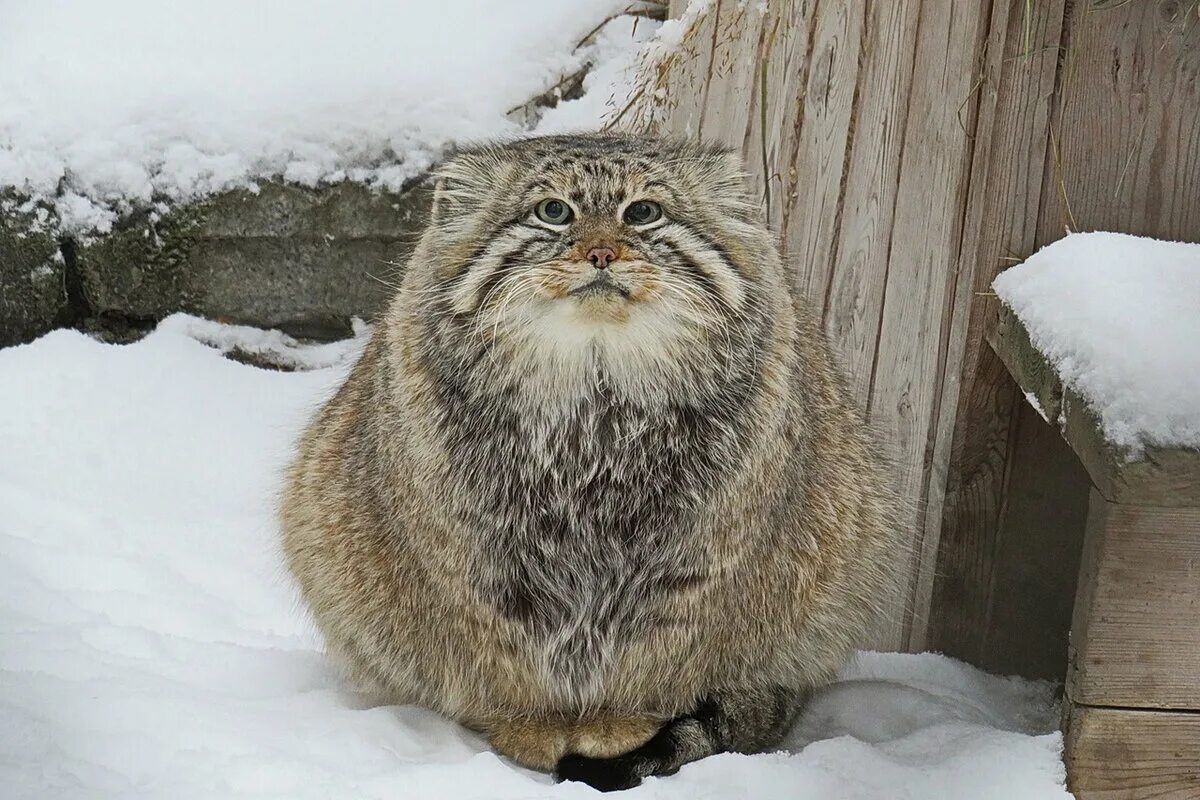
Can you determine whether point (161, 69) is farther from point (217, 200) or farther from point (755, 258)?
point (755, 258)

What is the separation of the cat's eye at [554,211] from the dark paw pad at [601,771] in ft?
3.67

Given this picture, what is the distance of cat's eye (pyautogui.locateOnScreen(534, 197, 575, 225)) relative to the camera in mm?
2828

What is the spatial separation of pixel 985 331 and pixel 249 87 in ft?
10.9

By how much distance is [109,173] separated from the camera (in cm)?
530

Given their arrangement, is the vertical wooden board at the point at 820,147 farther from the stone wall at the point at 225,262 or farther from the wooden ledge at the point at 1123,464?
the stone wall at the point at 225,262

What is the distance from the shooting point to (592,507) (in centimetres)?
286

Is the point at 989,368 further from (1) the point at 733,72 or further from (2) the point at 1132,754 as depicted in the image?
(1) the point at 733,72

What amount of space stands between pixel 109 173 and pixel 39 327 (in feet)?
2.19

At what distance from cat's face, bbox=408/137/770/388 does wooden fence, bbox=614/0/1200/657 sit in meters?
0.75

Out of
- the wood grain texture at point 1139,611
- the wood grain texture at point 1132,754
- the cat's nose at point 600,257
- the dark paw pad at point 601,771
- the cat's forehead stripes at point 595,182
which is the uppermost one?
the cat's forehead stripes at point 595,182

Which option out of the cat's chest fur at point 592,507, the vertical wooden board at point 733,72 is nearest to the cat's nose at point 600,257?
the cat's chest fur at point 592,507

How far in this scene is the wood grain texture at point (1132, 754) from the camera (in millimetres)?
2646

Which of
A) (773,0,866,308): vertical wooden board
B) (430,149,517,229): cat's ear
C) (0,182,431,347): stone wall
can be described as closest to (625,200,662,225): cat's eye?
(430,149,517,229): cat's ear

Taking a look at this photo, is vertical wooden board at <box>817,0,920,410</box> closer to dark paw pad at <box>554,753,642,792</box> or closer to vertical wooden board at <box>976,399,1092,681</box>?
vertical wooden board at <box>976,399,1092,681</box>
